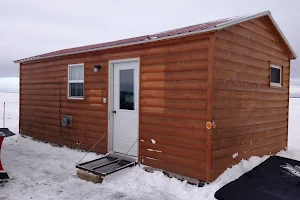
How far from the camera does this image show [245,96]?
5.63m

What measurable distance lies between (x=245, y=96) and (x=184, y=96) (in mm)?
1585

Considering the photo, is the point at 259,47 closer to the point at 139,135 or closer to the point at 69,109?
the point at 139,135

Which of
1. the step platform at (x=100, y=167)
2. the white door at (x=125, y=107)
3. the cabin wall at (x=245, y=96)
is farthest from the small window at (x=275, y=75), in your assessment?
the step platform at (x=100, y=167)

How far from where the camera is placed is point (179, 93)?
5117 mm

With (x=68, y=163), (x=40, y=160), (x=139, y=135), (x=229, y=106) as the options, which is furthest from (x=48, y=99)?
(x=229, y=106)

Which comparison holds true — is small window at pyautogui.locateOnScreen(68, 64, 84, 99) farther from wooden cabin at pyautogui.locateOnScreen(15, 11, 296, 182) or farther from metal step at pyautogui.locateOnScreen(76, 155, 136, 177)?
metal step at pyautogui.locateOnScreen(76, 155, 136, 177)

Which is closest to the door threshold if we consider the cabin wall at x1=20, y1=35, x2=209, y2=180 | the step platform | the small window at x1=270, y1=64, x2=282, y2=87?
the step platform

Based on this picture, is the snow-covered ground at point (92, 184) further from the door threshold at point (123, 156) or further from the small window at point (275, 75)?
the small window at point (275, 75)

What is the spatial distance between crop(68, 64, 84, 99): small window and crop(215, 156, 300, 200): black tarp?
4934 mm

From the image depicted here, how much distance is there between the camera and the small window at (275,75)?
6.93 metres

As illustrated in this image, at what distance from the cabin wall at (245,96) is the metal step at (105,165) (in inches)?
80.6

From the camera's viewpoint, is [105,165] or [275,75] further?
[275,75]

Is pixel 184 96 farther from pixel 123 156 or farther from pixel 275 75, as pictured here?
pixel 275 75

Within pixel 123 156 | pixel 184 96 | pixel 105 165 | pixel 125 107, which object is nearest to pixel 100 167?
pixel 105 165
